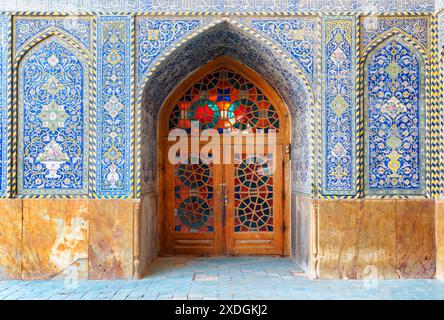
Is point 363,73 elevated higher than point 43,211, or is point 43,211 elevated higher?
point 363,73

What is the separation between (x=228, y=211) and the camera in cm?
699

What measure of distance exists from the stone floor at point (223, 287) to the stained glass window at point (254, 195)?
977 mm

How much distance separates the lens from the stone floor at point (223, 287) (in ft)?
16.1

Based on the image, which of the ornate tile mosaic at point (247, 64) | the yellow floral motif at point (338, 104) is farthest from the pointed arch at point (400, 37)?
the ornate tile mosaic at point (247, 64)

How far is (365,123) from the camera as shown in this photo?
18.5 feet

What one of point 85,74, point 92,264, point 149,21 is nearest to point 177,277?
point 92,264

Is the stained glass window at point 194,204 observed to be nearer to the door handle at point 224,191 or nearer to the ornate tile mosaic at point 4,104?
the door handle at point 224,191

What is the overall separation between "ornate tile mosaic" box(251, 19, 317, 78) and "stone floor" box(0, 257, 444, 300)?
2609 millimetres

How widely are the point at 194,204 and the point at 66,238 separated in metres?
2.12

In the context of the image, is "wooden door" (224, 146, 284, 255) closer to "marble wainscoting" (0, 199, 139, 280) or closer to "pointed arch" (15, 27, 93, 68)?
"marble wainscoting" (0, 199, 139, 280)

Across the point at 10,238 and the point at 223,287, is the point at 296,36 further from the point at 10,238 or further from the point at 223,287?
the point at 10,238
